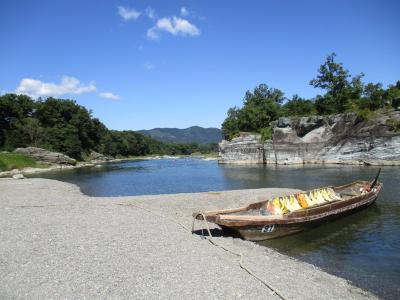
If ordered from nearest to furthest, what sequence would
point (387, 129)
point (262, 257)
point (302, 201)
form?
point (262, 257) → point (302, 201) → point (387, 129)

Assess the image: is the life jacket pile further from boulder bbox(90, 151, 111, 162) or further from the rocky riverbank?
boulder bbox(90, 151, 111, 162)

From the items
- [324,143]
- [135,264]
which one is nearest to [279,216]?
[135,264]

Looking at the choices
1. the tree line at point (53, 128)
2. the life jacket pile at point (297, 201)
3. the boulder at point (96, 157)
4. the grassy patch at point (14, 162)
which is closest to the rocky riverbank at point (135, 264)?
the life jacket pile at point (297, 201)

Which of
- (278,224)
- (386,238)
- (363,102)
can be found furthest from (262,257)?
(363,102)

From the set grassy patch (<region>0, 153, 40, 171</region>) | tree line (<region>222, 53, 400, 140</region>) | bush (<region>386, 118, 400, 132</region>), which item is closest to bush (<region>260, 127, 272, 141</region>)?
tree line (<region>222, 53, 400, 140</region>)

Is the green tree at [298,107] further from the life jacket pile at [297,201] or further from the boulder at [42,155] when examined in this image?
the life jacket pile at [297,201]

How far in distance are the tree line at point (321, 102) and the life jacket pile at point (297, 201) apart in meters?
58.3

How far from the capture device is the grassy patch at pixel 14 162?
224ft

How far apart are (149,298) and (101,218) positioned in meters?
10.0

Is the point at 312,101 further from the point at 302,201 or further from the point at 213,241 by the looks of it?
the point at 213,241

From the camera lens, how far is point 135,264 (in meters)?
11.2

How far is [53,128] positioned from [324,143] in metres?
85.3

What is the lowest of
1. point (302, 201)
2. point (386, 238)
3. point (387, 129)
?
point (386, 238)

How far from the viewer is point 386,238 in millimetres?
17000
